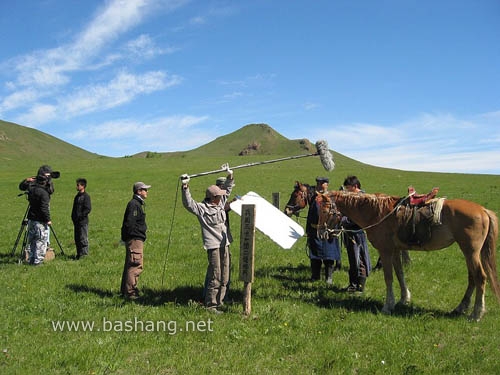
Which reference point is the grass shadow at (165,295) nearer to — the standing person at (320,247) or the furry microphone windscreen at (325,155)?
the standing person at (320,247)

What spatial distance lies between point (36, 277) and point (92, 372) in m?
5.81

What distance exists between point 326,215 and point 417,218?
1839mm

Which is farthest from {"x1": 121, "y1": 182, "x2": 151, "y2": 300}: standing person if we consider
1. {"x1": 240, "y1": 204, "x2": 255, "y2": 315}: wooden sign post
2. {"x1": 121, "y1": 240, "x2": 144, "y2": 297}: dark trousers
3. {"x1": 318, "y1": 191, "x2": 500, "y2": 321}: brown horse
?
{"x1": 318, "y1": 191, "x2": 500, "y2": 321}: brown horse

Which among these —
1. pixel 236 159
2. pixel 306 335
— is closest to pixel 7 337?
pixel 306 335

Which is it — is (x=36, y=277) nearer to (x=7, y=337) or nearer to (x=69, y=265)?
(x=69, y=265)

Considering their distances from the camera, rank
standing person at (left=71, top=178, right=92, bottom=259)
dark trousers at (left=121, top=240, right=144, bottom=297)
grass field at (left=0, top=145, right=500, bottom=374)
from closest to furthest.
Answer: grass field at (left=0, top=145, right=500, bottom=374)
dark trousers at (left=121, top=240, right=144, bottom=297)
standing person at (left=71, top=178, right=92, bottom=259)

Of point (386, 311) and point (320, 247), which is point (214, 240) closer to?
point (320, 247)

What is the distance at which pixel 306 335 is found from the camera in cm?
674

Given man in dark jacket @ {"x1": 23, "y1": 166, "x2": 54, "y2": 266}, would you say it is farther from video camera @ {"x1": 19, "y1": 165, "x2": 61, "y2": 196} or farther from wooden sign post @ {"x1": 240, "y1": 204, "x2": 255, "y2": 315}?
wooden sign post @ {"x1": 240, "y1": 204, "x2": 255, "y2": 315}

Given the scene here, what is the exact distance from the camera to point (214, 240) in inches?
308

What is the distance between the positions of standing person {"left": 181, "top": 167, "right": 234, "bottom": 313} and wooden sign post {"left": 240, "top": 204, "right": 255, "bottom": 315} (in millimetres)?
468

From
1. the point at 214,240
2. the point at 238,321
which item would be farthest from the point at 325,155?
the point at 238,321

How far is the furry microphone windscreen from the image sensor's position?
8.38 m

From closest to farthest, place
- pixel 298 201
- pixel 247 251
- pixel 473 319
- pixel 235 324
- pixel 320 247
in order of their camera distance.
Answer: pixel 235 324
pixel 473 319
pixel 247 251
pixel 320 247
pixel 298 201
